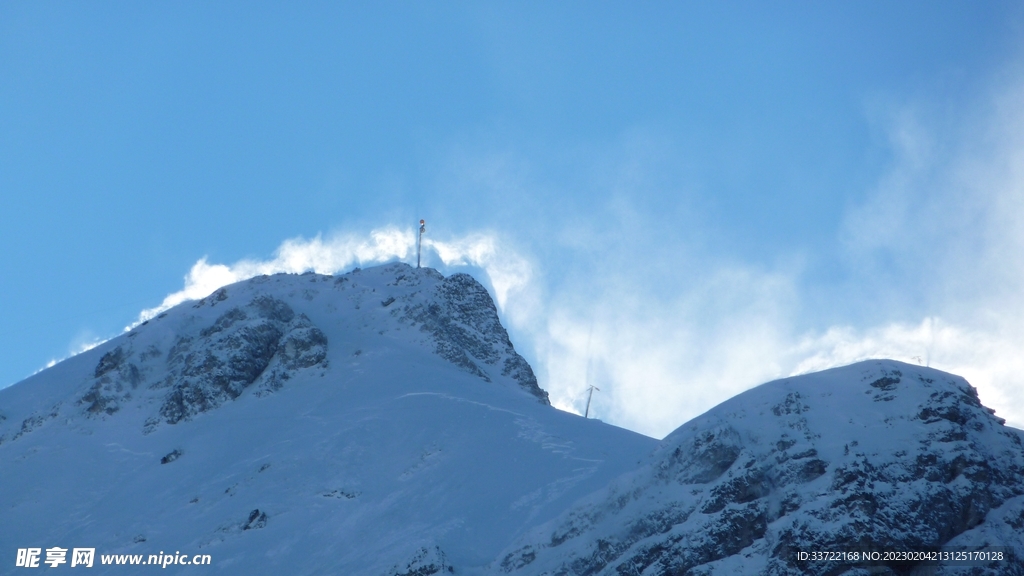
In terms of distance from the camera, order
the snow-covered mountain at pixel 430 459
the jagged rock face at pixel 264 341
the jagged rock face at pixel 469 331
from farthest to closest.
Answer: the jagged rock face at pixel 469 331, the jagged rock face at pixel 264 341, the snow-covered mountain at pixel 430 459

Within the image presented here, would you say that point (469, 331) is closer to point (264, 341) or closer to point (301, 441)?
point (264, 341)

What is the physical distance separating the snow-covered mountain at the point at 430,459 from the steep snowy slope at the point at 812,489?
0.29 feet

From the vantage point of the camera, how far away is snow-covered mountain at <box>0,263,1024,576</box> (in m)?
33.2

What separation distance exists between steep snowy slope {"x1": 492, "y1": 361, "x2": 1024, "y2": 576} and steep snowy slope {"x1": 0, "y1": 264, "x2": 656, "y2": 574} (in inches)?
310

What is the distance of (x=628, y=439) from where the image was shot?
58688mm

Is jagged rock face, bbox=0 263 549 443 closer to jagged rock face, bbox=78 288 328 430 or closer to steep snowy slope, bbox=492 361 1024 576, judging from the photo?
jagged rock face, bbox=78 288 328 430

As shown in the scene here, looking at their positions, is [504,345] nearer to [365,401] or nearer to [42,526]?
[365,401]

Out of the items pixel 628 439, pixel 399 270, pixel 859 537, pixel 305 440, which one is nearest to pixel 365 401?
pixel 305 440

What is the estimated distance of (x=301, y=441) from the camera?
59781 mm

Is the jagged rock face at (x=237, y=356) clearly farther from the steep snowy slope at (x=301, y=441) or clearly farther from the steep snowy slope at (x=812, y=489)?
the steep snowy slope at (x=812, y=489)

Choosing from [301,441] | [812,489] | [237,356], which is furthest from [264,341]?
[812,489]

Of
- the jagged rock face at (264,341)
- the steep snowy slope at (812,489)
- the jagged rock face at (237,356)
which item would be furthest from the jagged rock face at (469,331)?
the steep snowy slope at (812,489)

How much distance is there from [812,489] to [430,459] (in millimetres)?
26994

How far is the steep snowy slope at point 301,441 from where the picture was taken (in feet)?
156
